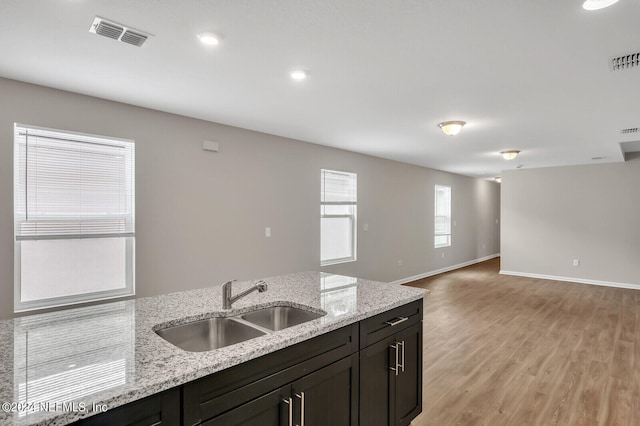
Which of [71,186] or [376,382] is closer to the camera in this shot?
[376,382]

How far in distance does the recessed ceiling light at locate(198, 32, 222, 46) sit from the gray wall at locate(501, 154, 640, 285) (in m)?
7.82

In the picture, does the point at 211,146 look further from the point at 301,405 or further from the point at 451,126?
the point at 301,405

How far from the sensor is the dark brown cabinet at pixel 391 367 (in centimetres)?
187

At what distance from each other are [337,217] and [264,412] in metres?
4.29

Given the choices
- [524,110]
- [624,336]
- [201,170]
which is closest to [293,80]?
[201,170]

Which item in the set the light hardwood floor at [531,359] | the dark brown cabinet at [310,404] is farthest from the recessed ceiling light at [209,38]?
the light hardwood floor at [531,359]

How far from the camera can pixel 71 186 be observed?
3.02 m

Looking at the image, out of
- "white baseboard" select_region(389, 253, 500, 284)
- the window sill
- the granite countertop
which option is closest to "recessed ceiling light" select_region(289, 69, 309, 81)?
the granite countertop

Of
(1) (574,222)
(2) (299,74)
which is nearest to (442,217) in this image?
(1) (574,222)

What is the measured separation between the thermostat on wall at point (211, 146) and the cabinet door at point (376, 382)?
2881 mm

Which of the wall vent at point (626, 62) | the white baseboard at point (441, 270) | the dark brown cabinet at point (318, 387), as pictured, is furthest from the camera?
the white baseboard at point (441, 270)

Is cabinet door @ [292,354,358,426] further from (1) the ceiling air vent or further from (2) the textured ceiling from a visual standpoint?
(1) the ceiling air vent

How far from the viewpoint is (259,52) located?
2252mm

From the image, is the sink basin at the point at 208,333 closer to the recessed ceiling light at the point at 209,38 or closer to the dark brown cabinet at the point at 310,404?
the dark brown cabinet at the point at 310,404
